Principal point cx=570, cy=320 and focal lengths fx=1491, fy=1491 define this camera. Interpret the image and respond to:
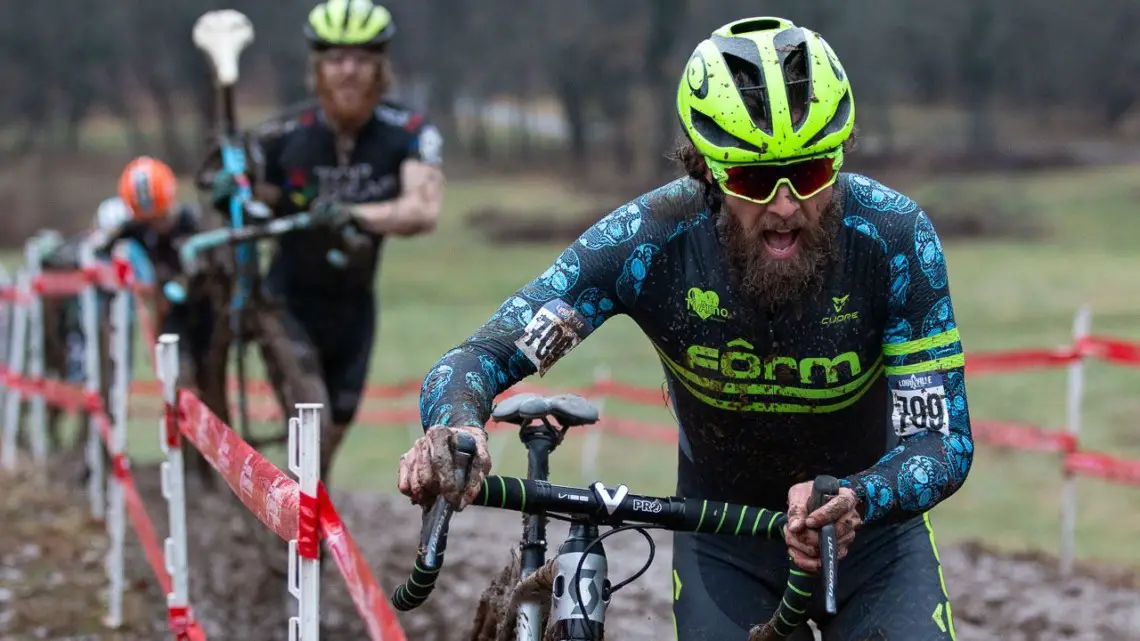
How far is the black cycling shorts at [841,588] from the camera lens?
352 cm

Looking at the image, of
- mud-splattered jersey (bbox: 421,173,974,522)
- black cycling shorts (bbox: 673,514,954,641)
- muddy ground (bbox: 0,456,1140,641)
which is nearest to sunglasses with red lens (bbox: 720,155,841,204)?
mud-splattered jersey (bbox: 421,173,974,522)

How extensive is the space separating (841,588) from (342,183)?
14.6ft

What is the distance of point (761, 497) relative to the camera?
398 cm

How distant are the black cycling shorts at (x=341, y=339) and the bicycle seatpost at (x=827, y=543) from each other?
4.94 m

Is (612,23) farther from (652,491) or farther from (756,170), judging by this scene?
(756,170)

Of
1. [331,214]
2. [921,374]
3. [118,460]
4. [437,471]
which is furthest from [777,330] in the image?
[118,460]

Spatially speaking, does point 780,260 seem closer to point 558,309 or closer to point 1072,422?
point 558,309

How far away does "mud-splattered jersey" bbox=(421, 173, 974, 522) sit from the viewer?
3.40 metres

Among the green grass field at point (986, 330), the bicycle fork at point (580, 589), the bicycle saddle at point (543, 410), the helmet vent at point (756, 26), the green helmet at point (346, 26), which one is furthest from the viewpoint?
the green grass field at point (986, 330)

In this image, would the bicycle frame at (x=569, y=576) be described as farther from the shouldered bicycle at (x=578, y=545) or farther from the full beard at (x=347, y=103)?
the full beard at (x=347, y=103)

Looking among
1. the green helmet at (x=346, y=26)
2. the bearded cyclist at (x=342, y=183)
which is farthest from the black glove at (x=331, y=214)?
the green helmet at (x=346, y=26)

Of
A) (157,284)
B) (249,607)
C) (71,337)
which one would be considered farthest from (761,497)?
(71,337)

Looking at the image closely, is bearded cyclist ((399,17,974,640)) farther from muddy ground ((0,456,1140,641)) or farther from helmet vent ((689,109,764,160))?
muddy ground ((0,456,1140,641))

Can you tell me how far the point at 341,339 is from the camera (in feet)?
25.9
